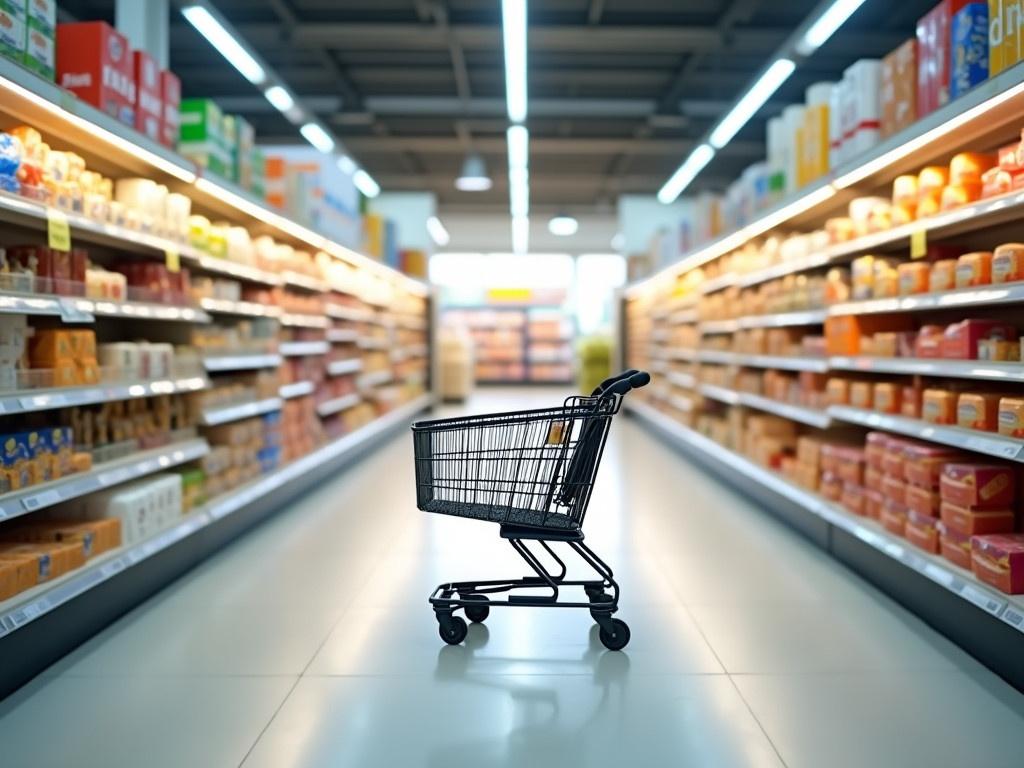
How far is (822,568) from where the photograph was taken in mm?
4262

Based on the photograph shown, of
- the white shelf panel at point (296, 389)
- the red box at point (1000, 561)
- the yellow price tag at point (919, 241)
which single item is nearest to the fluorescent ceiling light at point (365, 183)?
the white shelf panel at point (296, 389)

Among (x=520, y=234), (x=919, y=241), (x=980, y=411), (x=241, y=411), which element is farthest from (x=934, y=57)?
(x=520, y=234)

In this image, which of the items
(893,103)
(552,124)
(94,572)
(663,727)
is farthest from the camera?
(552,124)

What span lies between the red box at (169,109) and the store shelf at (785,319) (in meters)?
3.67

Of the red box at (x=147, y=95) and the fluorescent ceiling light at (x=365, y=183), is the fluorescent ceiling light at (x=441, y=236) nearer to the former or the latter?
the fluorescent ceiling light at (x=365, y=183)

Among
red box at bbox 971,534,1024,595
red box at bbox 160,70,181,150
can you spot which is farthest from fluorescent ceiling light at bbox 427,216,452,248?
red box at bbox 971,534,1024,595

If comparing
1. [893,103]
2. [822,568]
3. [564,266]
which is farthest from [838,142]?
[564,266]

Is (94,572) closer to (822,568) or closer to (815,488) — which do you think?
(822,568)

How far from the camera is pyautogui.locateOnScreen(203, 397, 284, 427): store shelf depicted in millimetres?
4727

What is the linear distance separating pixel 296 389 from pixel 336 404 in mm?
1290

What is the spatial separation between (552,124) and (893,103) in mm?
10343

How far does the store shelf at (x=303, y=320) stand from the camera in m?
6.36

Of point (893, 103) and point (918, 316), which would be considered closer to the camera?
point (893, 103)

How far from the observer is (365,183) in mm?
14648
